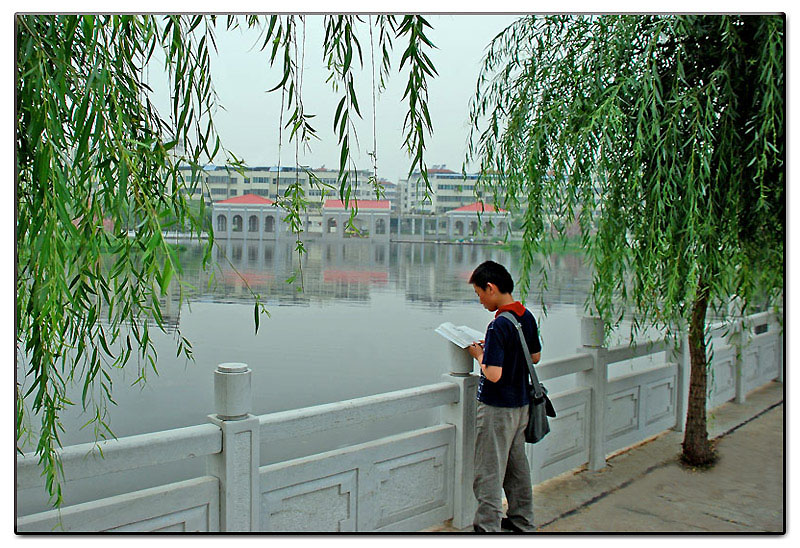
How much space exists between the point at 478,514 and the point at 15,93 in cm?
180

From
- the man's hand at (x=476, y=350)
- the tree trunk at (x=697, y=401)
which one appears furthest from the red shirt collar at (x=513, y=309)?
the tree trunk at (x=697, y=401)

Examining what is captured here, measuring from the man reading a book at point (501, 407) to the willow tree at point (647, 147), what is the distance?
1.56 feet

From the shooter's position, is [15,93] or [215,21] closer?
[15,93]

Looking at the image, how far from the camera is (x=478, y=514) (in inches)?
96.1

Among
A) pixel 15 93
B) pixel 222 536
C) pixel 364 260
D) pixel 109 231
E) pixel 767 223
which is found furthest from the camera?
pixel 767 223

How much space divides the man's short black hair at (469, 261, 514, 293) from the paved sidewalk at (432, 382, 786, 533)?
87cm

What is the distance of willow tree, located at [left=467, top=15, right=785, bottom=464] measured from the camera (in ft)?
8.36

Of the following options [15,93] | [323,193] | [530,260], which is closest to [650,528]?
[530,260]

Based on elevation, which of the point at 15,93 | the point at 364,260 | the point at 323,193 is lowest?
the point at 364,260

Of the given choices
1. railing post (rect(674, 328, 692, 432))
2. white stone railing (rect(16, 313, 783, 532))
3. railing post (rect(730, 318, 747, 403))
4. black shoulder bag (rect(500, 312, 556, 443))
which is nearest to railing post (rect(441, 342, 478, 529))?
white stone railing (rect(16, 313, 783, 532))

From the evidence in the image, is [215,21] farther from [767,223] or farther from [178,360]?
[767,223]

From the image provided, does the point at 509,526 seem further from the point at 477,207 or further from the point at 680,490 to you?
the point at 477,207

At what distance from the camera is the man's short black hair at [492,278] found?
2.32 metres

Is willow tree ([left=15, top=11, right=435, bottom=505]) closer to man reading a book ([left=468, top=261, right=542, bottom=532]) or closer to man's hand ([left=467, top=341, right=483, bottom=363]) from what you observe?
man reading a book ([left=468, top=261, right=542, bottom=532])
